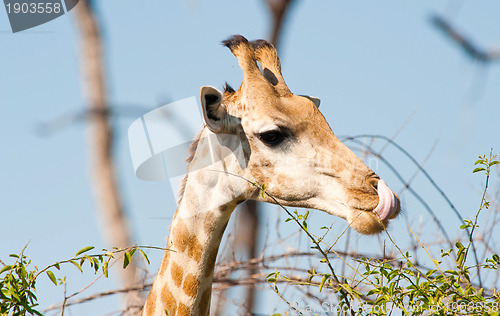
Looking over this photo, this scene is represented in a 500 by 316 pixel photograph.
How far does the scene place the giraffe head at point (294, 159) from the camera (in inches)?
140

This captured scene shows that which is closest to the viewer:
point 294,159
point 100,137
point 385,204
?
point 385,204

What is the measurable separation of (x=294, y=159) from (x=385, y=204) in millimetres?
529

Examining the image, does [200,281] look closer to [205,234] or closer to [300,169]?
[205,234]

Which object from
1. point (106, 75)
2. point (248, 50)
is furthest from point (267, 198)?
point (106, 75)

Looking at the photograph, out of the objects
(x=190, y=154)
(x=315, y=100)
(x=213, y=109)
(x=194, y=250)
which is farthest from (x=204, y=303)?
(x=315, y=100)

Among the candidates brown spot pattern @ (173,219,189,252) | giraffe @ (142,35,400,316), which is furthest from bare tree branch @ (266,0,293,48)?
brown spot pattern @ (173,219,189,252)

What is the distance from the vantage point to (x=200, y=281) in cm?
353

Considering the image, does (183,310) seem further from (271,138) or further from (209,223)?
(271,138)

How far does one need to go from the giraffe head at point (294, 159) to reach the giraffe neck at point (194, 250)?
0.13 meters

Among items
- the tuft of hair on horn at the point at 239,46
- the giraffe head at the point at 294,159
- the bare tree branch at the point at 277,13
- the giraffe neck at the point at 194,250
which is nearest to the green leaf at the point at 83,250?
the giraffe neck at the point at 194,250

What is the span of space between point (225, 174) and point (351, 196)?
644 millimetres

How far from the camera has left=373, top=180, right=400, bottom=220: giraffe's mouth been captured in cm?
347

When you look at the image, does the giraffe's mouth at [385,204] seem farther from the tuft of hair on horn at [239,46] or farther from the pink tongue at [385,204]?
the tuft of hair on horn at [239,46]

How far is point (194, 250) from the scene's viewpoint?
3.56 m
